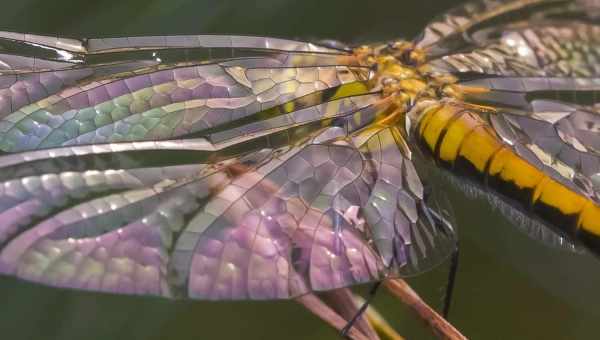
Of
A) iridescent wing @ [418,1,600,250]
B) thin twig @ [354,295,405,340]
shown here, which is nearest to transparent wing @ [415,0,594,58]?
iridescent wing @ [418,1,600,250]

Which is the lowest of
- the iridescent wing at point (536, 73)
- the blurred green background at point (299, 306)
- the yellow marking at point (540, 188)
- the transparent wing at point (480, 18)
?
the blurred green background at point (299, 306)

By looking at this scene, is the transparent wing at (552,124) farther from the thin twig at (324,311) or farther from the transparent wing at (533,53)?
the thin twig at (324,311)

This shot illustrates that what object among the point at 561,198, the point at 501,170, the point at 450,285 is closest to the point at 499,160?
the point at 501,170

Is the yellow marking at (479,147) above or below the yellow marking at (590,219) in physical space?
above

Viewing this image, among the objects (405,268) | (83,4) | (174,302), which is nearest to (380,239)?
(405,268)

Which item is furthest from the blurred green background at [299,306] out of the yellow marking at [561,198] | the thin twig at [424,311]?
the yellow marking at [561,198]

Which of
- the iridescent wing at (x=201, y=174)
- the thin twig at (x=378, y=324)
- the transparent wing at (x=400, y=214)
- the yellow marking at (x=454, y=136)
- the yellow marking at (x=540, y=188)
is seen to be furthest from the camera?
the thin twig at (x=378, y=324)

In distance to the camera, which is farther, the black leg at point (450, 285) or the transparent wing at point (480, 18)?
the transparent wing at point (480, 18)
